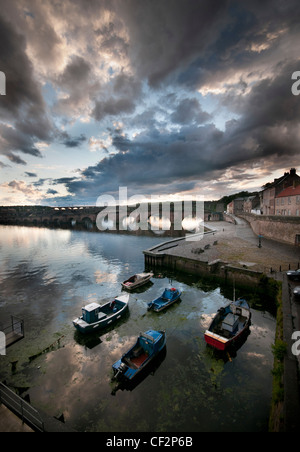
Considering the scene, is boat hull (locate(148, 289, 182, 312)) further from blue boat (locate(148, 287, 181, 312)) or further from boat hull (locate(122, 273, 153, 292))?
boat hull (locate(122, 273, 153, 292))

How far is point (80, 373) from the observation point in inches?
468

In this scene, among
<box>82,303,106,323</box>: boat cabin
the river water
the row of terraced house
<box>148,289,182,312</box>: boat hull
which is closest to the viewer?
the river water

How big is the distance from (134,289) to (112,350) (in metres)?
11.2

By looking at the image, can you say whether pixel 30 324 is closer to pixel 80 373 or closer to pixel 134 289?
pixel 80 373

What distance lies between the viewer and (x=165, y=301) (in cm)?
2030

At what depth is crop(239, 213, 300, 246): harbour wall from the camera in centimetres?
3186

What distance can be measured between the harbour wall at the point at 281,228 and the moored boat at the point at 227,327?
2317 cm

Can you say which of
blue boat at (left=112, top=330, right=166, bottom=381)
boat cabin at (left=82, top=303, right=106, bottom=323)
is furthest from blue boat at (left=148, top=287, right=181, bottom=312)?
blue boat at (left=112, top=330, right=166, bottom=381)

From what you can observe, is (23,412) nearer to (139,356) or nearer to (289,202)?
(139,356)

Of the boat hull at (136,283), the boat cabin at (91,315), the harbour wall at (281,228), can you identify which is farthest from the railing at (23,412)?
the harbour wall at (281,228)

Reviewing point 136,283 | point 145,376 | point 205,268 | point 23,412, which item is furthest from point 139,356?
point 205,268

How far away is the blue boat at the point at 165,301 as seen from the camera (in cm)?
1919

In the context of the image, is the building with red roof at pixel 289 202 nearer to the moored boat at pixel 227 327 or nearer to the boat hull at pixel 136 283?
the moored boat at pixel 227 327

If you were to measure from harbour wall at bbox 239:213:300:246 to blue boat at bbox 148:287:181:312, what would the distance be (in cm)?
2527
